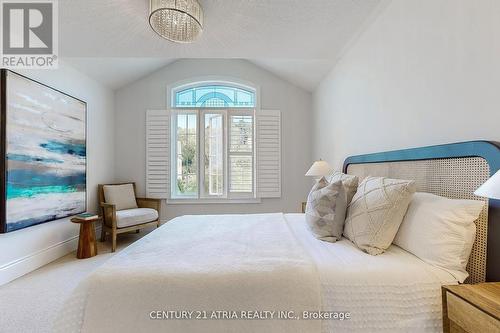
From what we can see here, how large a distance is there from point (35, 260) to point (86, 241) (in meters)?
0.49

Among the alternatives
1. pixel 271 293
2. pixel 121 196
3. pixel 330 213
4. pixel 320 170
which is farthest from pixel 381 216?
pixel 121 196

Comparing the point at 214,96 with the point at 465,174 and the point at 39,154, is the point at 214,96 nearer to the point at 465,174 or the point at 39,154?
the point at 39,154

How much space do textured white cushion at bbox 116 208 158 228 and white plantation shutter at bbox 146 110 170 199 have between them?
51cm

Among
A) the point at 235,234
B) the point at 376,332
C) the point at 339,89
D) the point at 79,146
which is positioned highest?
the point at 339,89

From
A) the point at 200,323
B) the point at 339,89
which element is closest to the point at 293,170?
the point at 339,89

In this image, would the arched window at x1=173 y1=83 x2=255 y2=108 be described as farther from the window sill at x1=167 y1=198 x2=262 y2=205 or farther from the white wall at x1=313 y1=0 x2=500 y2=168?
the white wall at x1=313 y1=0 x2=500 y2=168

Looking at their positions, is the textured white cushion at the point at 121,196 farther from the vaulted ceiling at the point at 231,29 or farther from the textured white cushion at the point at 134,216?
the vaulted ceiling at the point at 231,29

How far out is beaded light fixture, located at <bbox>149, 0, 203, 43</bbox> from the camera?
5.73 ft

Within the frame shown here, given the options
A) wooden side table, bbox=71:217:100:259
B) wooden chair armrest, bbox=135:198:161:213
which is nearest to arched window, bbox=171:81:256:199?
wooden chair armrest, bbox=135:198:161:213

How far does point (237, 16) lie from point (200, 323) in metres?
2.22

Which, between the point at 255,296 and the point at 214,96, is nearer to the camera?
the point at 255,296

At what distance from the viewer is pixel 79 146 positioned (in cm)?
329

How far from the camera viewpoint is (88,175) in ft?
11.5

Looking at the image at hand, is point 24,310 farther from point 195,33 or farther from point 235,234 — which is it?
point 195,33
